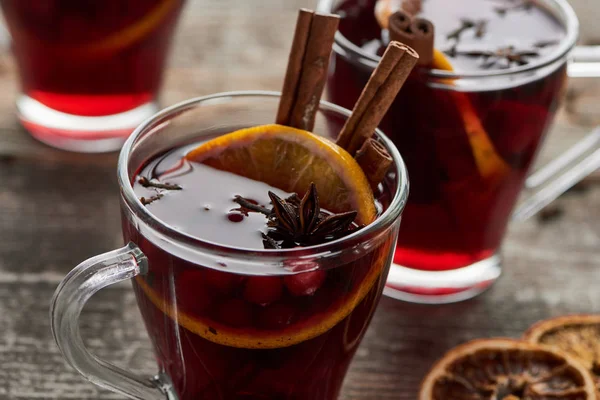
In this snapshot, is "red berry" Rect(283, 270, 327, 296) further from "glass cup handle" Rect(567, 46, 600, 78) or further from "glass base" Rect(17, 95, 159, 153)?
"glass base" Rect(17, 95, 159, 153)

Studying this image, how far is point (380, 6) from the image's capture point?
1.55 m

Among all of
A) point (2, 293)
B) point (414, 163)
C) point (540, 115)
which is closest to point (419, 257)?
point (414, 163)

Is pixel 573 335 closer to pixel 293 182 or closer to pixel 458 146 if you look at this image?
pixel 458 146

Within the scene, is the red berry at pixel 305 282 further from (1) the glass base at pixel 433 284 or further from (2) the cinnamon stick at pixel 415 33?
(1) the glass base at pixel 433 284

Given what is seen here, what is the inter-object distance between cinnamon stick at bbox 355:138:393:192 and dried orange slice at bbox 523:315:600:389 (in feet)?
1.52

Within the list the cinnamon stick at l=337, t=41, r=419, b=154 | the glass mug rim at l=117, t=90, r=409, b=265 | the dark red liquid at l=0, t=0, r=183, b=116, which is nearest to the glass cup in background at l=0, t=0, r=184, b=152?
the dark red liquid at l=0, t=0, r=183, b=116

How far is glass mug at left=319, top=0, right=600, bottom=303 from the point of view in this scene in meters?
1.42

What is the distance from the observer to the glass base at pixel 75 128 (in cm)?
194

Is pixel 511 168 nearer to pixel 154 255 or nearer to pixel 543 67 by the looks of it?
pixel 543 67

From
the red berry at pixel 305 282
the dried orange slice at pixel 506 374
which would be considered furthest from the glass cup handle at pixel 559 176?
the red berry at pixel 305 282

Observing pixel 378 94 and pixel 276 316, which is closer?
pixel 276 316

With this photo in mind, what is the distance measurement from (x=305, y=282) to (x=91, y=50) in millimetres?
935

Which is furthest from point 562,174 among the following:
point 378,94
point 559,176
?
point 378,94

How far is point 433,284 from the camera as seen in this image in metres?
1.63
